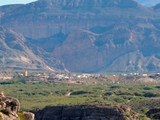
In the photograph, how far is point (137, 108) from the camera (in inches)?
2638

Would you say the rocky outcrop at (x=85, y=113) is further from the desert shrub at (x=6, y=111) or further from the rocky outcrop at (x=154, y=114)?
the desert shrub at (x=6, y=111)

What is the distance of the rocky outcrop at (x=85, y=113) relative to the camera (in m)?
48.5

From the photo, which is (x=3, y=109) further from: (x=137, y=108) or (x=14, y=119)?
(x=137, y=108)

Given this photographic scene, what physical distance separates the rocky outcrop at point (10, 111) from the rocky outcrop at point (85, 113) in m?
19.3

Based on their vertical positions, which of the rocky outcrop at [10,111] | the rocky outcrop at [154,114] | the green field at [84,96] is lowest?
the green field at [84,96]

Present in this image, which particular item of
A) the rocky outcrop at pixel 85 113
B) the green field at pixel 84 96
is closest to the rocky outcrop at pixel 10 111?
the rocky outcrop at pixel 85 113

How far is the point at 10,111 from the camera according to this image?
28.0 meters

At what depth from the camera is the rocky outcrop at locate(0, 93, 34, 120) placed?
27522 mm

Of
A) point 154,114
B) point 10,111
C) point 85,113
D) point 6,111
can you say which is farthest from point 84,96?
point 6,111

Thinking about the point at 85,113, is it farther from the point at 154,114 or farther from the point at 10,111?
the point at 10,111

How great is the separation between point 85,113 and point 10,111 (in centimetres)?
2517

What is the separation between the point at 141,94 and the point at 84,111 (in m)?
42.6

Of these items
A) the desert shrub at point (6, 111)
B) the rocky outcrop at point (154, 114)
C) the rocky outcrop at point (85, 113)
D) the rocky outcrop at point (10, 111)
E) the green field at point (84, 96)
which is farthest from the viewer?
the green field at point (84, 96)

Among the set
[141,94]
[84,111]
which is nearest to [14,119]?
[84,111]
